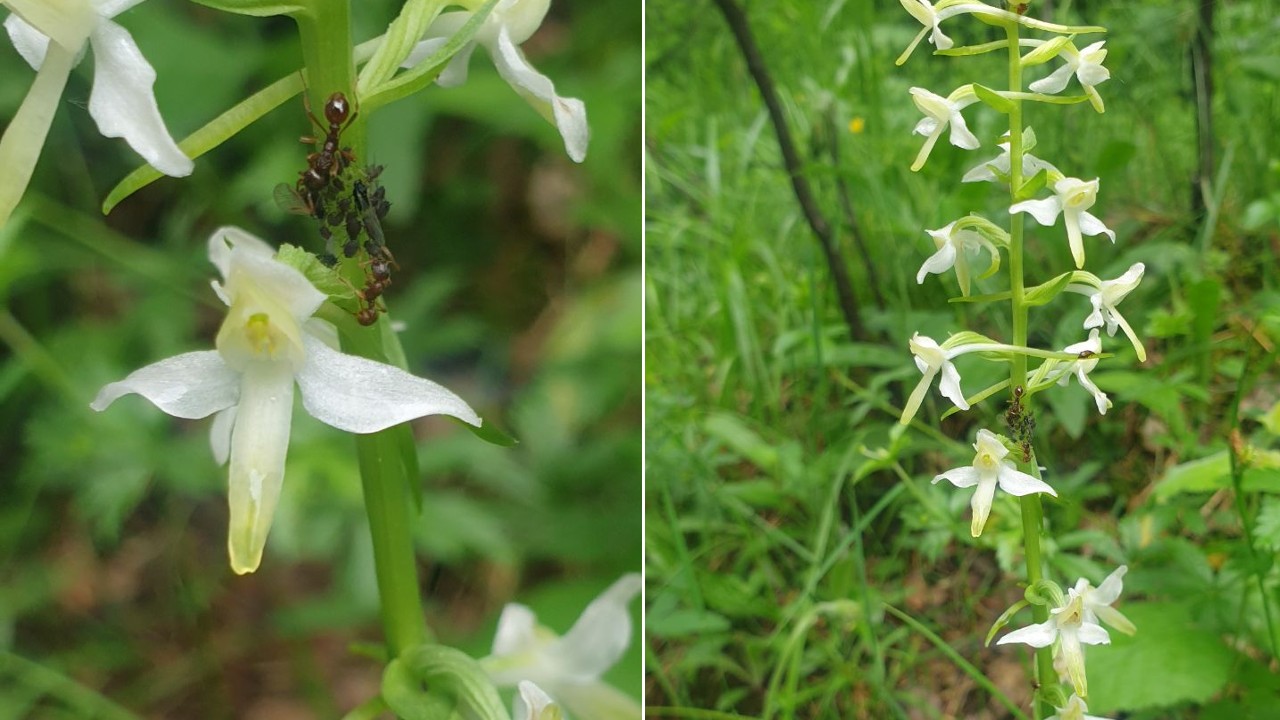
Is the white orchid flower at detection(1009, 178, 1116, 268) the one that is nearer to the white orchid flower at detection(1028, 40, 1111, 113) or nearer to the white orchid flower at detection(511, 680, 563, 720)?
the white orchid flower at detection(1028, 40, 1111, 113)

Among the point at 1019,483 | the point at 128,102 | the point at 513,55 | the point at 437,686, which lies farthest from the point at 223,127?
the point at 1019,483

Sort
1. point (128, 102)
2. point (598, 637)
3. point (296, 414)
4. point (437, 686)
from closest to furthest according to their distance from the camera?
1. point (128, 102)
2. point (437, 686)
3. point (598, 637)
4. point (296, 414)

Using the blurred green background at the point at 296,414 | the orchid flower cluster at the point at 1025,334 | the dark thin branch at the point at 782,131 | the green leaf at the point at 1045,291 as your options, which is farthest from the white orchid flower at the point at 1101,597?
the blurred green background at the point at 296,414

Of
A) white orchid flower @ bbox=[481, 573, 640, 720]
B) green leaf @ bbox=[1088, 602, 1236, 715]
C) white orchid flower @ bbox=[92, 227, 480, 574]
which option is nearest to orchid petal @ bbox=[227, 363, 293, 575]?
white orchid flower @ bbox=[92, 227, 480, 574]

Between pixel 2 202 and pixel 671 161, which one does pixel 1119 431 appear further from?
pixel 2 202

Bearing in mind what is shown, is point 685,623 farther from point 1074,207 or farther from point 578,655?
point 1074,207

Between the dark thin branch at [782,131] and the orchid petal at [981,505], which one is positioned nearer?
the orchid petal at [981,505]

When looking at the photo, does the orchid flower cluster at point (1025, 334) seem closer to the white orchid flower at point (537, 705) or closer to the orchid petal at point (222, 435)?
the white orchid flower at point (537, 705)
